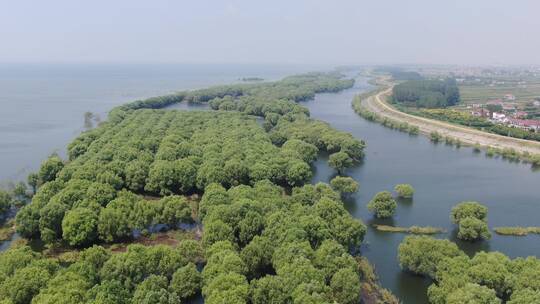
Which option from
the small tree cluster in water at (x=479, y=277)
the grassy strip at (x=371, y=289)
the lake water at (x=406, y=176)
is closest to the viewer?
the small tree cluster in water at (x=479, y=277)

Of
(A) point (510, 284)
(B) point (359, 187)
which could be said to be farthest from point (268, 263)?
(B) point (359, 187)

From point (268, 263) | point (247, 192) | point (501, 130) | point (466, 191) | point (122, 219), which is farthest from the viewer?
point (501, 130)

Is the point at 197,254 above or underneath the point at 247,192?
underneath

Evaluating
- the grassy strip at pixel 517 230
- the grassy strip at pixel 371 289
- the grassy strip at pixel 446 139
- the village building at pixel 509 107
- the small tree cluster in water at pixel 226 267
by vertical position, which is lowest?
the grassy strip at pixel 517 230

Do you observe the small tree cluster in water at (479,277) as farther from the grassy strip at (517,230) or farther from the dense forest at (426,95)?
the dense forest at (426,95)

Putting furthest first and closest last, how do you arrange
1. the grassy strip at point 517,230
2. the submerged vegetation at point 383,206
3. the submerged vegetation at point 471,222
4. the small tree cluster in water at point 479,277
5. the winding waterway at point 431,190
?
the submerged vegetation at point 383,206
the grassy strip at point 517,230
the submerged vegetation at point 471,222
the winding waterway at point 431,190
the small tree cluster in water at point 479,277

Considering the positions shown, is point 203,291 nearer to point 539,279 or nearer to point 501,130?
point 539,279

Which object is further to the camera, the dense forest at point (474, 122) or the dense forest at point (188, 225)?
the dense forest at point (474, 122)

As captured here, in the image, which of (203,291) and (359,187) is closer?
(203,291)

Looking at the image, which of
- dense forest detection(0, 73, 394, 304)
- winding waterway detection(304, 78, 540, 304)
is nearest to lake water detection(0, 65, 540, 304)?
winding waterway detection(304, 78, 540, 304)

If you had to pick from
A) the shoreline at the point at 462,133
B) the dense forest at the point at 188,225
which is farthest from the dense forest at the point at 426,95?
the dense forest at the point at 188,225
